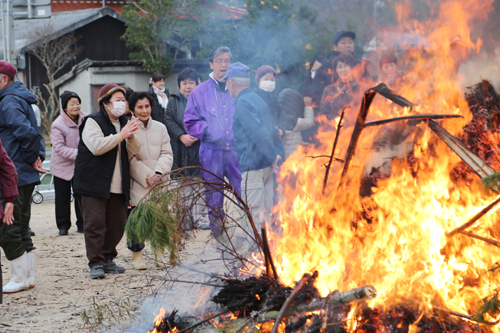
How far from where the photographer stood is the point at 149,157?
578 centimetres

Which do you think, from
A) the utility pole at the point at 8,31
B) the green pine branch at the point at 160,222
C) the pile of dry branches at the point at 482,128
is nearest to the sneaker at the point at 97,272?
the green pine branch at the point at 160,222

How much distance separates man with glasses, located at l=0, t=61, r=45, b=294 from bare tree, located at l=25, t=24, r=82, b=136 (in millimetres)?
18743

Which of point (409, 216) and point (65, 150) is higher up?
point (65, 150)

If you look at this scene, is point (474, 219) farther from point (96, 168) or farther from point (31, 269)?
point (31, 269)

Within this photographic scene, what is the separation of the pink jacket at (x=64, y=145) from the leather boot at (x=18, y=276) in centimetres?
269

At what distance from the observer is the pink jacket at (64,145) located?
7.27 meters

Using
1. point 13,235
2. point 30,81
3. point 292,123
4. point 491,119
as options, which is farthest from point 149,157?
point 30,81

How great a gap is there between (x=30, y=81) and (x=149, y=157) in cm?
2205

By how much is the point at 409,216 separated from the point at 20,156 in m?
3.82

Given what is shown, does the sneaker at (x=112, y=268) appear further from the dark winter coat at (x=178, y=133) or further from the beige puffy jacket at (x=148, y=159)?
the dark winter coat at (x=178, y=133)

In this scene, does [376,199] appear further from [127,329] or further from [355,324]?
[127,329]

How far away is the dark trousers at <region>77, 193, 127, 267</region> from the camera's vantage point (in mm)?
5293

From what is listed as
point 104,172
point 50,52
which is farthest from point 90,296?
point 50,52

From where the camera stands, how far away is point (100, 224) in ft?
17.4
